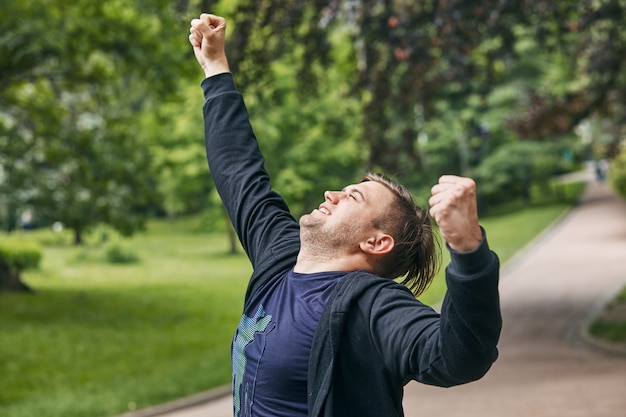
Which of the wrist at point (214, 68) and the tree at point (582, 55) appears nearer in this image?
the wrist at point (214, 68)

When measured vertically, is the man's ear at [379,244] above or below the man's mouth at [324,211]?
below

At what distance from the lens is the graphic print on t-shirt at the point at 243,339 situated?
2486mm

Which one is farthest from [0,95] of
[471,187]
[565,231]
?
[565,231]

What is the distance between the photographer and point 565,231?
33219mm

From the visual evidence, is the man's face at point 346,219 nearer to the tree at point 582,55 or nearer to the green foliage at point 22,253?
the tree at point 582,55

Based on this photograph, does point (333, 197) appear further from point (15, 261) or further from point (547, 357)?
point (15, 261)

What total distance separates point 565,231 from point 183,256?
16.4 metres

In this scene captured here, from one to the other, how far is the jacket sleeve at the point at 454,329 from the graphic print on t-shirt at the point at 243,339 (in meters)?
0.41

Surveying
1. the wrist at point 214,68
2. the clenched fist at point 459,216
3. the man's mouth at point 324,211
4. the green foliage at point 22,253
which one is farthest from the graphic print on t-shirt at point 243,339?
the green foliage at point 22,253

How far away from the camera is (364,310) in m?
2.24

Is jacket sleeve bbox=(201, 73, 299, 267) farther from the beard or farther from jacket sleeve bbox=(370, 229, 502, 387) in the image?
jacket sleeve bbox=(370, 229, 502, 387)

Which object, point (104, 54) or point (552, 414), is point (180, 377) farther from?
point (104, 54)

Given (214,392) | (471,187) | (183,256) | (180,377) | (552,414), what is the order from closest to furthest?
(471,187), (552,414), (214,392), (180,377), (183,256)

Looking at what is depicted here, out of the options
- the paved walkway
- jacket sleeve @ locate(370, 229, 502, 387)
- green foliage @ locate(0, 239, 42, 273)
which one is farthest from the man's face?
green foliage @ locate(0, 239, 42, 273)
